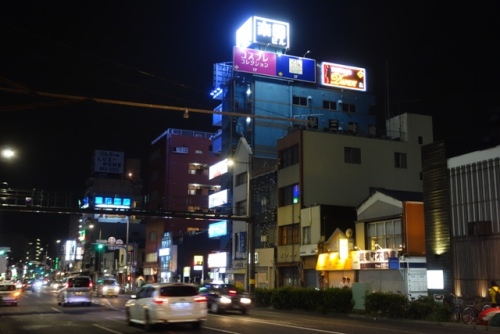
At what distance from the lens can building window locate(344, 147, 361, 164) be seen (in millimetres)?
48781

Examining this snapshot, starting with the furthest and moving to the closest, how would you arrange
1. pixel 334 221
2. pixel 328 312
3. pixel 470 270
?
1. pixel 334 221
2. pixel 328 312
3. pixel 470 270

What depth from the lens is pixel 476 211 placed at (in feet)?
96.0

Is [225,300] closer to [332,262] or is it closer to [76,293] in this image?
[76,293]

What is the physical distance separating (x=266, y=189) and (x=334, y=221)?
394 inches

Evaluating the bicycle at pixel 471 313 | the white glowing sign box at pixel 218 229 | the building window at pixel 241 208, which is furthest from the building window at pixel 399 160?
the bicycle at pixel 471 313

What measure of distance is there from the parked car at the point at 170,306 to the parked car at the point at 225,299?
9.13 metres

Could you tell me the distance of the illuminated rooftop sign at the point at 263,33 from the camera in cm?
6875

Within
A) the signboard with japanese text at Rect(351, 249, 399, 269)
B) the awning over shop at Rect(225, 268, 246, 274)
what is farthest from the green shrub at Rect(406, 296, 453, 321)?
the awning over shop at Rect(225, 268, 246, 274)

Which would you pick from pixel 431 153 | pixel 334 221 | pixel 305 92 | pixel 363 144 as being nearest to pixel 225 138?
pixel 305 92

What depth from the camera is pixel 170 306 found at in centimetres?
1927

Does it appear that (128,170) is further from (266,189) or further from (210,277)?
(266,189)

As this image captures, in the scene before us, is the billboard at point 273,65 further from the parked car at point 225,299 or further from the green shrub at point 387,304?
the green shrub at point 387,304

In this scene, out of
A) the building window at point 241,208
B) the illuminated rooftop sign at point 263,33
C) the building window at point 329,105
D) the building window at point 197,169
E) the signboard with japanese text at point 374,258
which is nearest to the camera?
the signboard with japanese text at point 374,258

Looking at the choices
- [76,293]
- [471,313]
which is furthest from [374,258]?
[76,293]
